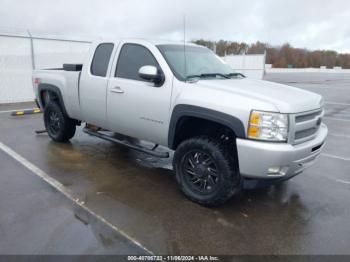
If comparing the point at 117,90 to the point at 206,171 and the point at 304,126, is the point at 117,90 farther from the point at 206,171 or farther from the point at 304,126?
the point at 304,126

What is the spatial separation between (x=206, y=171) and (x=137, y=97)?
1.44 metres

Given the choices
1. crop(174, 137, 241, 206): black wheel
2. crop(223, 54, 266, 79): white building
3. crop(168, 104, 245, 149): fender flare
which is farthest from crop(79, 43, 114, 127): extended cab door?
crop(223, 54, 266, 79): white building

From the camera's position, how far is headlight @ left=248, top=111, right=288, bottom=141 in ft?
11.0

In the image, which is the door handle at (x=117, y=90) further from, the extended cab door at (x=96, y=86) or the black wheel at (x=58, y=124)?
the black wheel at (x=58, y=124)

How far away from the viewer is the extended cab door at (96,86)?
5.11 meters

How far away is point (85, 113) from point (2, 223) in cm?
251

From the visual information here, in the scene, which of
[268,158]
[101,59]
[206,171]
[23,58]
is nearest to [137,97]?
[101,59]

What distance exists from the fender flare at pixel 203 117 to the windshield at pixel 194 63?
1.49 feet

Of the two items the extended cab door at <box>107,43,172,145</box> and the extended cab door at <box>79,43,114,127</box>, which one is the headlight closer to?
the extended cab door at <box>107,43,172,145</box>

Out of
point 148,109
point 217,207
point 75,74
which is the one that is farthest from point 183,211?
point 75,74

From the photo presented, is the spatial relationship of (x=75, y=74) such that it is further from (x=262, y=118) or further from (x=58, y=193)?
(x=262, y=118)

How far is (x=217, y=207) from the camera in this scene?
12.9ft

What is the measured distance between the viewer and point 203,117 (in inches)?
148

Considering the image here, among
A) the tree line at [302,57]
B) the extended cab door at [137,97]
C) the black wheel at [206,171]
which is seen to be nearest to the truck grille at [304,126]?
the black wheel at [206,171]
